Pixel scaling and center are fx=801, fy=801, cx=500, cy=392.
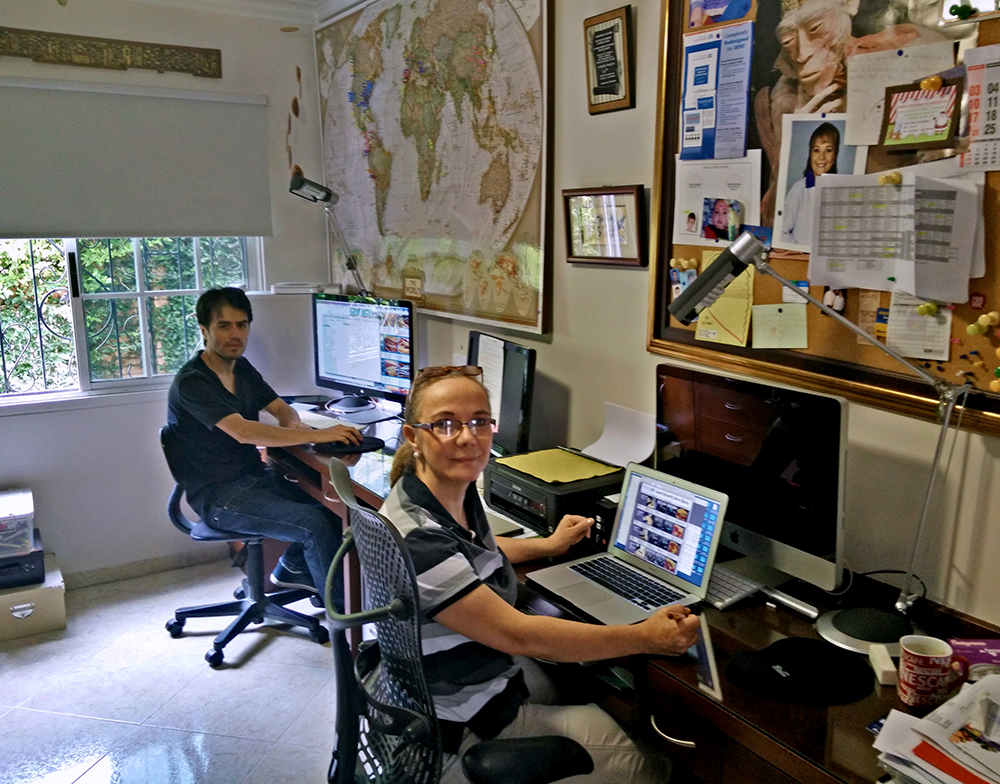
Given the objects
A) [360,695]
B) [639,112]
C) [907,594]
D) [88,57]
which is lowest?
[360,695]

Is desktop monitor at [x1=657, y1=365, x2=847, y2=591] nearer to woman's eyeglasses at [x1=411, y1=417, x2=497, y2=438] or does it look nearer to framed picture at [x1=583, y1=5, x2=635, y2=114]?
woman's eyeglasses at [x1=411, y1=417, x2=497, y2=438]

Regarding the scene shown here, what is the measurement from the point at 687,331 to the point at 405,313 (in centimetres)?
128

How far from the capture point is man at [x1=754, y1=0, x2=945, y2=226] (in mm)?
1590

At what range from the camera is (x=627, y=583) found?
176 cm

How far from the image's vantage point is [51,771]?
7.69ft

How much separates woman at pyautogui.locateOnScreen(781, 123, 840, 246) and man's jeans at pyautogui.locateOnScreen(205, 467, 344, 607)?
1854 millimetres

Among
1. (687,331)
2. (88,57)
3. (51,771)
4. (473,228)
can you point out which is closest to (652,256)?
(687,331)

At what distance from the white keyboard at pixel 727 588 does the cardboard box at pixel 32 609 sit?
8.63 feet

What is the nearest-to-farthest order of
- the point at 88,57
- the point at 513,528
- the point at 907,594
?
the point at 907,594 < the point at 513,528 < the point at 88,57

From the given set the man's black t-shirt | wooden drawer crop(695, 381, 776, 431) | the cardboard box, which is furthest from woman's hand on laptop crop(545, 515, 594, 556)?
the cardboard box

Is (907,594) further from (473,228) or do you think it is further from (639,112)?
(473,228)

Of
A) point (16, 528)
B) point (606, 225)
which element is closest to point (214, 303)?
point (16, 528)

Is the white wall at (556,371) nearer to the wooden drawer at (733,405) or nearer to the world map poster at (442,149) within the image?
the world map poster at (442,149)

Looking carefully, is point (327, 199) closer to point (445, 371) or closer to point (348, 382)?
point (348, 382)
